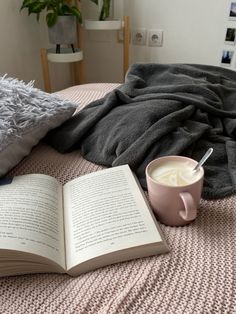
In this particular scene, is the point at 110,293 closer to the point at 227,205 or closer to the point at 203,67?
the point at 227,205

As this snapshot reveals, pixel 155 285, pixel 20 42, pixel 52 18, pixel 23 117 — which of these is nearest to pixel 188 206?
pixel 155 285

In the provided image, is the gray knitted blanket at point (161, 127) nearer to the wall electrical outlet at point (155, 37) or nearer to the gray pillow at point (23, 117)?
the gray pillow at point (23, 117)

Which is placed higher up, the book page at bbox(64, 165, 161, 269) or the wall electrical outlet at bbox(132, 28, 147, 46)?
the wall electrical outlet at bbox(132, 28, 147, 46)

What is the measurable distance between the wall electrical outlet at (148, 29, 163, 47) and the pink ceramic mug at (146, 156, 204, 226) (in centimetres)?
138

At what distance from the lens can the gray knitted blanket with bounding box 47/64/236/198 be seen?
0.65m

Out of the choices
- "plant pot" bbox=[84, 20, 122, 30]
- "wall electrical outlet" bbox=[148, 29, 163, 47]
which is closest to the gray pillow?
"plant pot" bbox=[84, 20, 122, 30]

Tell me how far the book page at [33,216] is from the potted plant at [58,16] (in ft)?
3.62

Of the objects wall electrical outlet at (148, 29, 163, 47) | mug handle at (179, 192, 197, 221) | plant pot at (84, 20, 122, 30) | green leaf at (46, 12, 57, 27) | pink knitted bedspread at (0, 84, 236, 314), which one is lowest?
pink knitted bedspread at (0, 84, 236, 314)

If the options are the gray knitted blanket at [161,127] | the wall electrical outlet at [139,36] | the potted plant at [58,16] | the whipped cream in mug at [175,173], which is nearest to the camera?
the whipped cream in mug at [175,173]

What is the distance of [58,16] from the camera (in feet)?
4.95

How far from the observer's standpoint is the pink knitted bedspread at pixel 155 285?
0.40 metres

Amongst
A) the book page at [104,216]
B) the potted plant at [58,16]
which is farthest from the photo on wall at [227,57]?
the book page at [104,216]

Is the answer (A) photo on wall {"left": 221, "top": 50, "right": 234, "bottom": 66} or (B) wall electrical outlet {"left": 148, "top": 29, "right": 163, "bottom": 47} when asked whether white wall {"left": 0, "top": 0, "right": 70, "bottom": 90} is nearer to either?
(B) wall electrical outlet {"left": 148, "top": 29, "right": 163, "bottom": 47}

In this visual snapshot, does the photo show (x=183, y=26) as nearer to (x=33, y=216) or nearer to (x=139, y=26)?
(x=139, y=26)
